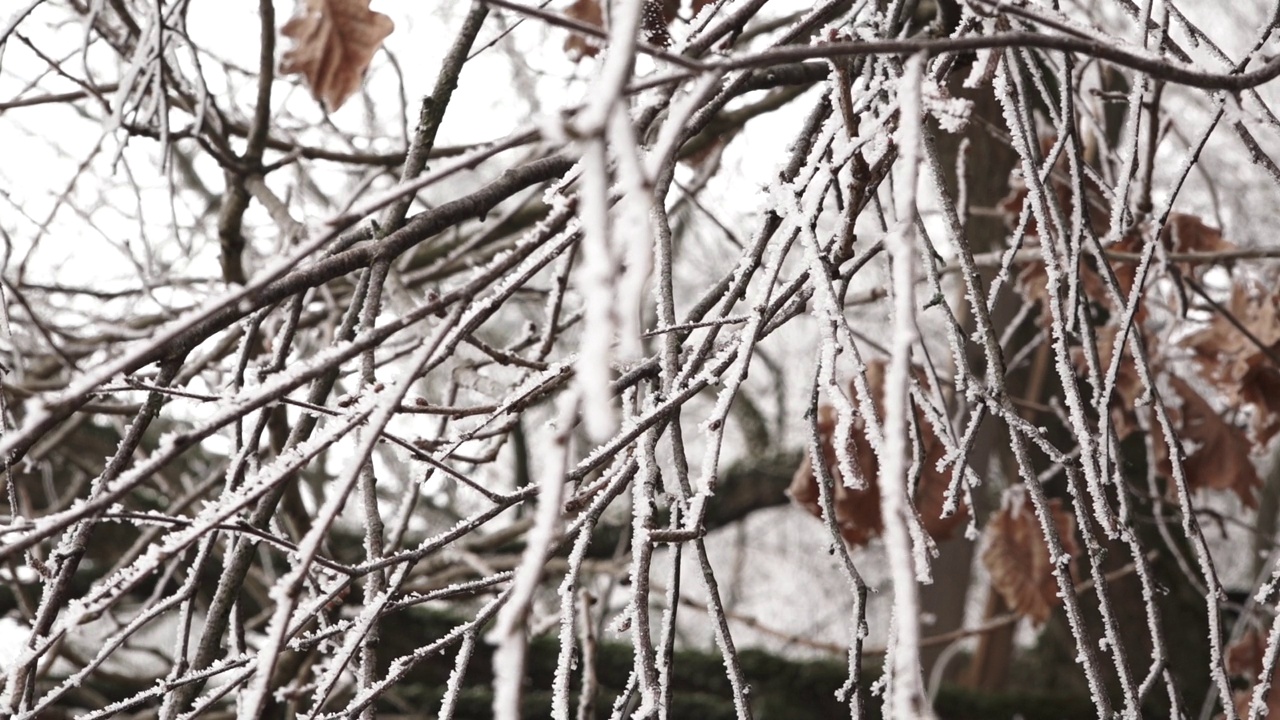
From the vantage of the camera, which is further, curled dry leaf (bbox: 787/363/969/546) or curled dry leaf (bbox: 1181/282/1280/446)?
curled dry leaf (bbox: 1181/282/1280/446)

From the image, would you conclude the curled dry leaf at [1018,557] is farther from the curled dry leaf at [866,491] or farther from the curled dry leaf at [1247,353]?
the curled dry leaf at [1247,353]

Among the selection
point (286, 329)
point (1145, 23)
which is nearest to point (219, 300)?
point (286, 329)

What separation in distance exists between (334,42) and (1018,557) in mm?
1700

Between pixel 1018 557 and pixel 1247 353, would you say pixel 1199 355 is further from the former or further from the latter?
pixel 1018 557

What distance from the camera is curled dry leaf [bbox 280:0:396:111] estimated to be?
130 centimetres

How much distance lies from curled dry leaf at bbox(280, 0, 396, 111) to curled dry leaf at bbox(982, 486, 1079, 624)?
1.59 meters

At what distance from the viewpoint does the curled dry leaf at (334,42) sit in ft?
4.26

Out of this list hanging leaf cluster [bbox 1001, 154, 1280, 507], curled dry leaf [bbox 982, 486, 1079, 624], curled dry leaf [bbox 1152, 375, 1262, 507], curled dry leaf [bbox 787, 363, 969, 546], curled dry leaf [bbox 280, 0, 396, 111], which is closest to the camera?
curled dry leaf [bbox 280, 0, 396, 111]

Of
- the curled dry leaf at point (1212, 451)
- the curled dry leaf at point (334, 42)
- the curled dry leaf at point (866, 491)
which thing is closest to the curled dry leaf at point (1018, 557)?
the curled dry leaf at point (866, 491)

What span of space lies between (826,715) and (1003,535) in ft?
8.67

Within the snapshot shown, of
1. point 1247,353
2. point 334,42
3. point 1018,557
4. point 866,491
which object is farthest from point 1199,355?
point 334,42

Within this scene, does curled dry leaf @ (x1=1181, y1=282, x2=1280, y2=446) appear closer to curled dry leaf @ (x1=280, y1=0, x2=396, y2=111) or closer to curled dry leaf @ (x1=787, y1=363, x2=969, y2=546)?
curled dry leaf @ (x1=787, y1=363, x2=969, y2=546)

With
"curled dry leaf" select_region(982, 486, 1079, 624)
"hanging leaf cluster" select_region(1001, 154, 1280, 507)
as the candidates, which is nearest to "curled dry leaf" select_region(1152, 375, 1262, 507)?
"hanging leaf cluster" select_region(1001, 154, 1280, 507)

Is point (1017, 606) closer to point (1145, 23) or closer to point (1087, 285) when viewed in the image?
point (1087, 285)
